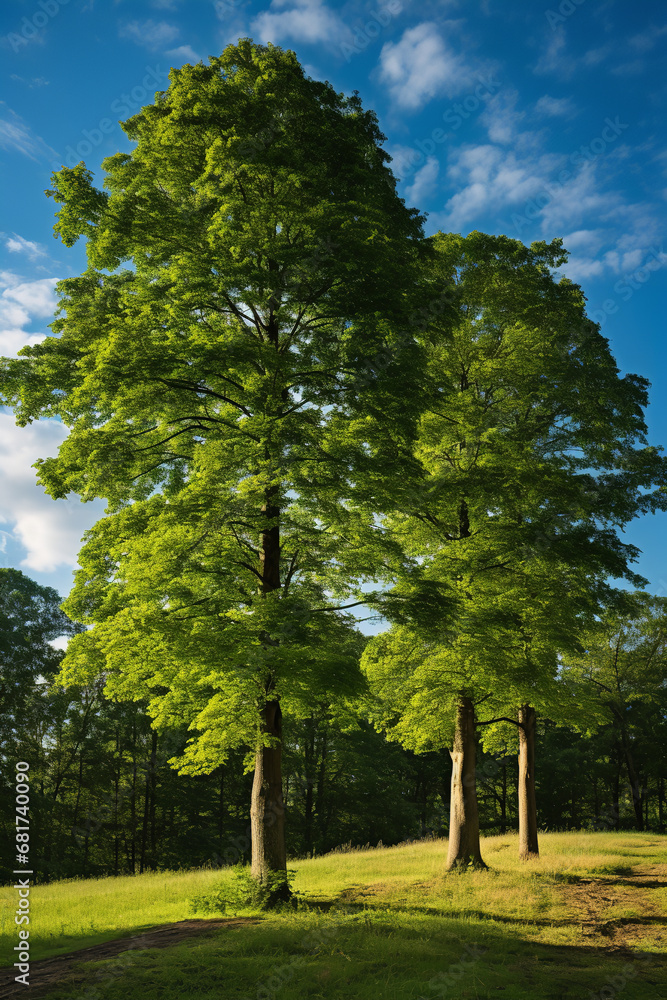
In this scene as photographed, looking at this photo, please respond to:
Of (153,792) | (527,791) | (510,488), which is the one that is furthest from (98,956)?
(153,792)

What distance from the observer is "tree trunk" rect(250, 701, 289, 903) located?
10.2 m

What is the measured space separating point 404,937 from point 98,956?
13.4ft

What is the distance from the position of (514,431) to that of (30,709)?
2836 centimetres

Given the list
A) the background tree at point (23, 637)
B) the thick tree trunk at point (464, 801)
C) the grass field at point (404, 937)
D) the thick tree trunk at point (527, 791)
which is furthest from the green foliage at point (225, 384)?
the background tree at point (23, 637)

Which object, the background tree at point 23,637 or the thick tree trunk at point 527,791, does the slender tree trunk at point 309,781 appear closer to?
the background tree at point 23,637

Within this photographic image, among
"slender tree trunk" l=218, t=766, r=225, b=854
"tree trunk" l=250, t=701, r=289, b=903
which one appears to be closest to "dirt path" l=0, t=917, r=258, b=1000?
"tree trunk" l=250, t=701, r=289, b=903

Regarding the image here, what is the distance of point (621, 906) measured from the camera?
38.0 feet

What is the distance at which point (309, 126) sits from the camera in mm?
10617

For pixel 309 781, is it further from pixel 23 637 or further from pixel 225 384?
pixel 225 384

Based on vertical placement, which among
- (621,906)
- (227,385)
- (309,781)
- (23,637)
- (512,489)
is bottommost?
(309,781)

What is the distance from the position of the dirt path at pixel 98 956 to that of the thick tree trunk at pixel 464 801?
7419 mm

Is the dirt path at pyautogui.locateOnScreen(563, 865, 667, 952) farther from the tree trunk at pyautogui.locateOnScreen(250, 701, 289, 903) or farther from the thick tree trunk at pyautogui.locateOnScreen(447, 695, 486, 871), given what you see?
the tree trunk at pyautogui.locateOnScreen(250, 701, 289, 903)

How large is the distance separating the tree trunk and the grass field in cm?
73

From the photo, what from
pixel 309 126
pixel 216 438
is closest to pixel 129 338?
pixel 216 438
